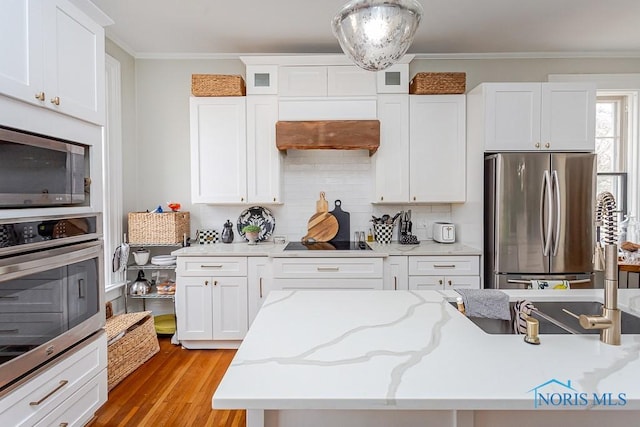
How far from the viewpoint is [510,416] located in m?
0.90

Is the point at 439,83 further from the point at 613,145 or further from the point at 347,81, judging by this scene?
the point at 613,145

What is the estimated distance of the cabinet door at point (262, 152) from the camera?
322cm

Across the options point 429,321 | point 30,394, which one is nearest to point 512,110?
point 429,321

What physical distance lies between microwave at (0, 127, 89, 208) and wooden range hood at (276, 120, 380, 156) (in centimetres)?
159

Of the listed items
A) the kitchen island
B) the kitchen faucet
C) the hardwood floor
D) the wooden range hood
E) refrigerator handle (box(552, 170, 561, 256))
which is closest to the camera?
the kitchen island

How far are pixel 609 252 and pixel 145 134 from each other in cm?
367

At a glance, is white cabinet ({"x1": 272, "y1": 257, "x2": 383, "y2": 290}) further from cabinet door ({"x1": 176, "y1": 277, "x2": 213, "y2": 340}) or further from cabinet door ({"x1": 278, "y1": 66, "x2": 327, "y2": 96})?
cabinet door ({"x1": 278, "y1": 66, "x2": 327, "y2": 96})

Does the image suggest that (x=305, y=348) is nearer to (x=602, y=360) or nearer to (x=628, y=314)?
(x=602, y=360)

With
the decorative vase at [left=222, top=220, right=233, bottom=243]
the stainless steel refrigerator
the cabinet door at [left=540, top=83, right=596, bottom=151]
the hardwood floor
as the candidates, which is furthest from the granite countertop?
the cabinet door at [left=540, top=83, right=596, bottom=151]

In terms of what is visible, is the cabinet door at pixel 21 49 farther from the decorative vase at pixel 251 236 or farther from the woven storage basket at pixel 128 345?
the decorative vase at pixel 251 236

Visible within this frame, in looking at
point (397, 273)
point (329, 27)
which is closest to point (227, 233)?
point (397, 273)

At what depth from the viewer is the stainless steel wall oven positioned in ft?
4.60

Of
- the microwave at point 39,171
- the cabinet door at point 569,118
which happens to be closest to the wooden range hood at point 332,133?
the cabinet door at point 569,118

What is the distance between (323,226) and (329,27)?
5.63ft
